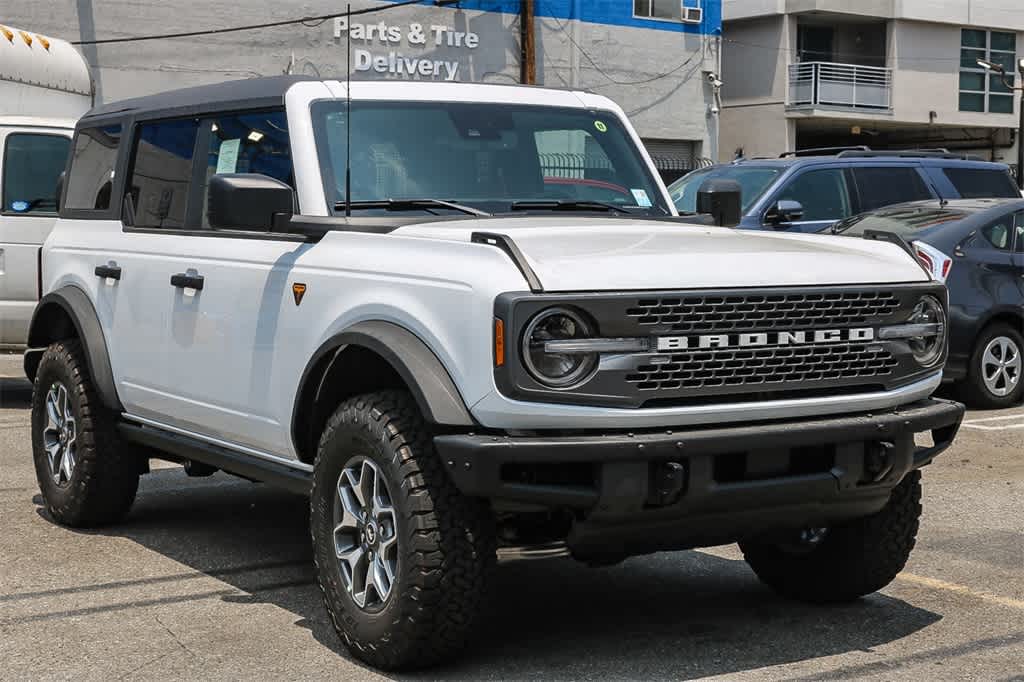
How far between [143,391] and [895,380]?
3.21 meters

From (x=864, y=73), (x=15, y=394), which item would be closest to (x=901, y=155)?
(x=15, y=394)

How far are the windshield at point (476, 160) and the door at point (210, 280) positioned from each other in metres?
0.27

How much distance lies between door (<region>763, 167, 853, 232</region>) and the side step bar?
8488 mm

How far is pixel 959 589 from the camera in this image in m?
6.46

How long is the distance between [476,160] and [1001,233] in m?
7.23

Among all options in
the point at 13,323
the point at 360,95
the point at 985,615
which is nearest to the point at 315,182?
the point at 360,95

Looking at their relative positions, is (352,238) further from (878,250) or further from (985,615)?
(985,615)

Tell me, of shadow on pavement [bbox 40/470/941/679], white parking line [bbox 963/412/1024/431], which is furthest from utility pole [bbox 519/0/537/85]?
shadow on pavement [bbox 40/470/941/679]

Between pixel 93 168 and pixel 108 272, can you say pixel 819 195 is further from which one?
pixel 108 272

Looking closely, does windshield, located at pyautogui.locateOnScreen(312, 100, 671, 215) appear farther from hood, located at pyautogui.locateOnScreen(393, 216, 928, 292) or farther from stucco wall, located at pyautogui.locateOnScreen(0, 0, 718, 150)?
stucco wall, located at pyautogui.locateOnScreen(0, 0, 718, 150)

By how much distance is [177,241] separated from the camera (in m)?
6.86

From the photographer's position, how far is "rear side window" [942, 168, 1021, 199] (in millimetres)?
15781

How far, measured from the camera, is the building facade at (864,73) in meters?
44.7

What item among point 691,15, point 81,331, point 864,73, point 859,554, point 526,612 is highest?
point 691,15
